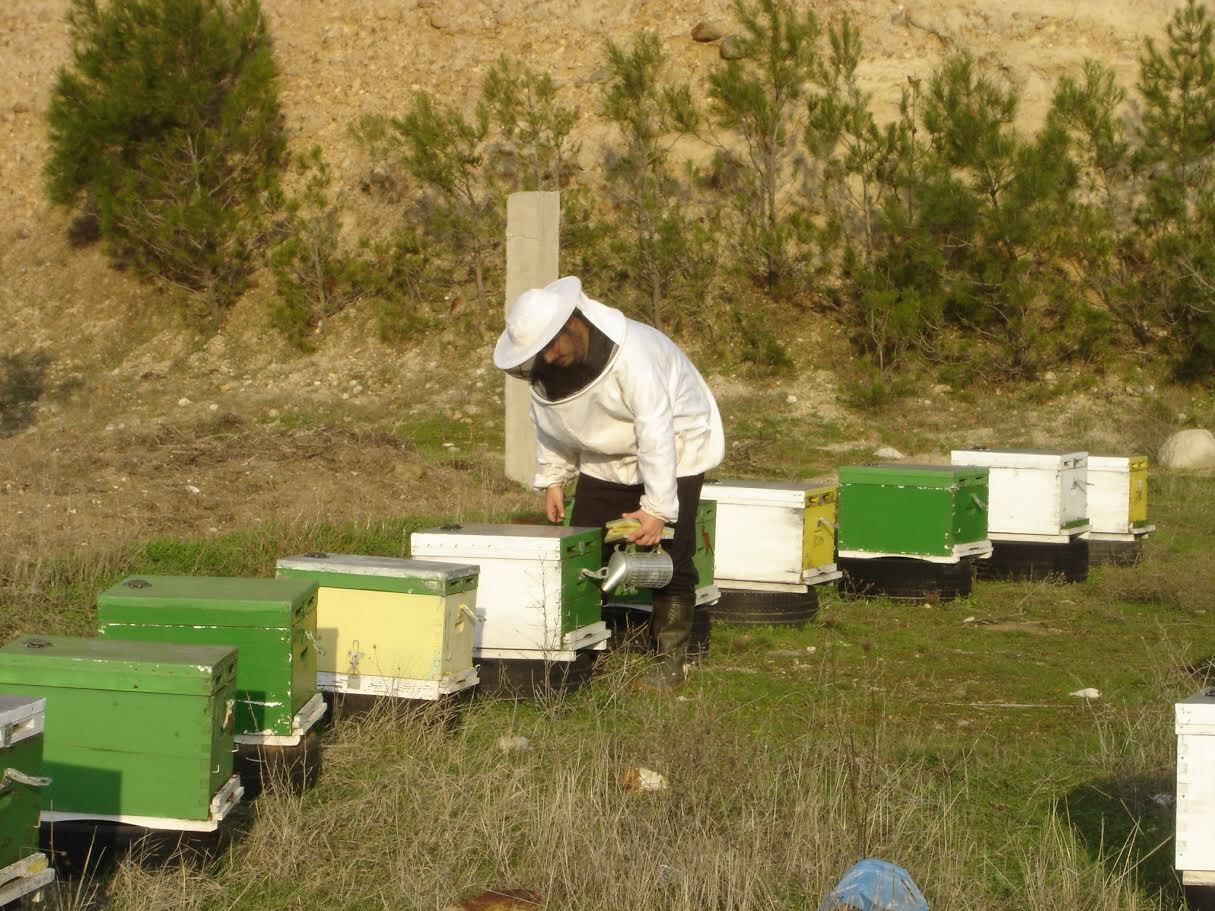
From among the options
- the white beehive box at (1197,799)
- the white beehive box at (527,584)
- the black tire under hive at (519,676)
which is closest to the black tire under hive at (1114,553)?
the white beehive box at (527,584)

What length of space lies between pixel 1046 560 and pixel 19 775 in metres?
6.78

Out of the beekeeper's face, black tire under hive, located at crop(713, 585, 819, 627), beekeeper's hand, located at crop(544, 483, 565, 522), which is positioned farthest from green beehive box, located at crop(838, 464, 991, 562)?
the beekeeper's face

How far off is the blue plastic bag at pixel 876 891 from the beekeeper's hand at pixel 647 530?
2.14m

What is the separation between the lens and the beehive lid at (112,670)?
3549 mm

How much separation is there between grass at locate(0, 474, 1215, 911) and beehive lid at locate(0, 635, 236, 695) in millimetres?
467

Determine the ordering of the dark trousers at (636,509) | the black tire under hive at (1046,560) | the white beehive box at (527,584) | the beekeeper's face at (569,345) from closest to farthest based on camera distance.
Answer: the beekeeper's face at (569,345) < the white beehive box at (527,584) < the dark trousers at (636,509) < the black tire under hive at (1046,560)

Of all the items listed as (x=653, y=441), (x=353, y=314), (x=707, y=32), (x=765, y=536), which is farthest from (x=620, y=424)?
(x=707, y=32)

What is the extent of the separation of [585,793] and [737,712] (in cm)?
123

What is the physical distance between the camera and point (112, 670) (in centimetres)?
357

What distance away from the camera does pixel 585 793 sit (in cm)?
407

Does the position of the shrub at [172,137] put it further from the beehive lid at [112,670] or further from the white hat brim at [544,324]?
the beehive lid at [112,670]

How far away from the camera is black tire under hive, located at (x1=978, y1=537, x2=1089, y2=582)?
8.52 meters

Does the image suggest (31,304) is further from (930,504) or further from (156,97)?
(930,504)

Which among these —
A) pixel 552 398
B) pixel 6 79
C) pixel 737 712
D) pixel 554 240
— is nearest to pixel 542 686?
pixel 737 712
